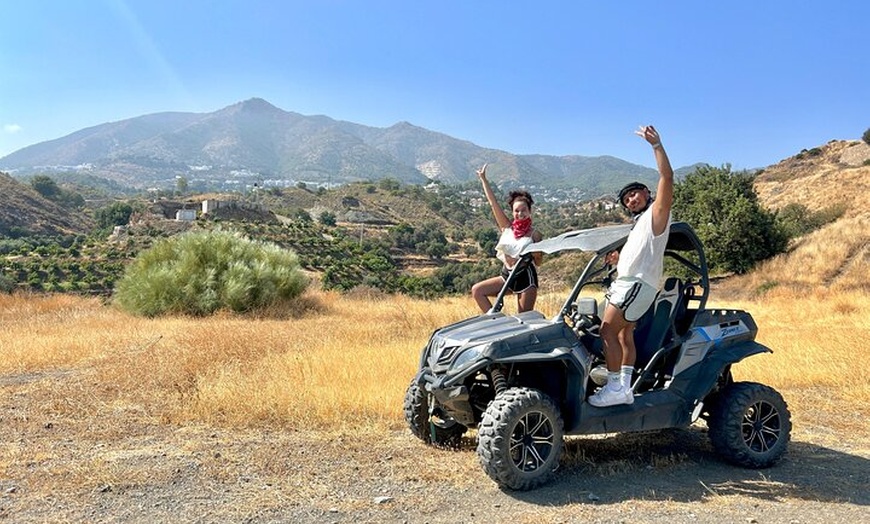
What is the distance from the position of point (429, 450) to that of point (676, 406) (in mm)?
2151

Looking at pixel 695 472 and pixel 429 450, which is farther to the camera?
pixel 429 450

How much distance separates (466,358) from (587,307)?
4.73 ft

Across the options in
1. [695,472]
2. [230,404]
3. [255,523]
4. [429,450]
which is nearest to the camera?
[255,523]

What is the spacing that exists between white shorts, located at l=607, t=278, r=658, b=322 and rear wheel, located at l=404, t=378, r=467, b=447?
6.15ft

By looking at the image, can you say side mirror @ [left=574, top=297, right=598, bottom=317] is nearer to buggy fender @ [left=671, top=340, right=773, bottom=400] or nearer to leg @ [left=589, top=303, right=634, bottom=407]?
leg @ [left=589, top=303, right=634, bottom=407]

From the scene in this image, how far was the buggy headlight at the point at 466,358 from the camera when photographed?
16.1ft

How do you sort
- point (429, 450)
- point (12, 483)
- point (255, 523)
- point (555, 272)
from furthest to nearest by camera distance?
point (555, 272) < point (429, 450) < point (12, 483) < point (255, 523)

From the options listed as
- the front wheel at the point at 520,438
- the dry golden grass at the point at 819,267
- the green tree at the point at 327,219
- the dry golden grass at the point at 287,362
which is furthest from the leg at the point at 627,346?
the green tree at the point at 327,219

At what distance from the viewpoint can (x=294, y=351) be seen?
10.3m

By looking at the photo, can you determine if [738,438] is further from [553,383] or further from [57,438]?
[57,438]

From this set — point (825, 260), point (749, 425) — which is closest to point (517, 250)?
point (749, 425)

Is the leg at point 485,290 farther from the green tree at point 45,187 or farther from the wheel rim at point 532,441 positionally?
the green tree at point 45,187

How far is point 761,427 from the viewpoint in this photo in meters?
5.62

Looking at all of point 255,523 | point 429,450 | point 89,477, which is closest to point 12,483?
point 89,477
